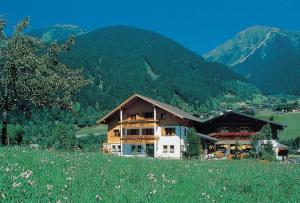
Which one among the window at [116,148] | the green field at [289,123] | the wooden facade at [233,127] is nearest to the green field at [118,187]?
the window at [116,148]

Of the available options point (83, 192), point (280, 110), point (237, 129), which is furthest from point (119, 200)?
point (280, 110)

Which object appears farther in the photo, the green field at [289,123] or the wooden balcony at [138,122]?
the green field at [289,123]

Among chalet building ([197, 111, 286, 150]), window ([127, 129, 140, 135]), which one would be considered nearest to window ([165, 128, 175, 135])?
window ([127, 129, 140, 135])

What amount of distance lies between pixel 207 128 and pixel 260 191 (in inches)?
3031

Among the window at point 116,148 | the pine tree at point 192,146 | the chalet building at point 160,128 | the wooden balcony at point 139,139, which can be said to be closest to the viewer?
the pine tree at point 192,146

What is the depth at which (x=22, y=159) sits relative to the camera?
13.5 metres

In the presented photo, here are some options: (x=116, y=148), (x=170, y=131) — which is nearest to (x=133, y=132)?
(x=116, y=148)

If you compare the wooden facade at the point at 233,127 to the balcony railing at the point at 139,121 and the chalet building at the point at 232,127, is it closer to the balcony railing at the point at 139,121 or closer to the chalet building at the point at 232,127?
the chalet building at the point at 232,127

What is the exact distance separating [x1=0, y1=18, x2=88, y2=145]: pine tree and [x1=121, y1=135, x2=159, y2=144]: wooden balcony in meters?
39.4

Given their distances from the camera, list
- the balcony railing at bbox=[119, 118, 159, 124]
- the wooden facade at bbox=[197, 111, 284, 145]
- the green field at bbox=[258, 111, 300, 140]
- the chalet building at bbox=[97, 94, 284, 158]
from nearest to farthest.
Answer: the chalet building at bbox=[97, 94, 284, 158]
the balcony railing at bbox=[119, 118, 159, 124]
the wooden facade at bbox=[197, 111, 284, 145]
the green field at bbox=[258, 111, 300, 140]

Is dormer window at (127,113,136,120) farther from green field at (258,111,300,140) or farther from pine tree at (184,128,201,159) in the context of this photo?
green field at (258,111,300,140)

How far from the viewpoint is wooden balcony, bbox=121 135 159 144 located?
7769 cm

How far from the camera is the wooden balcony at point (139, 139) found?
7769 cm

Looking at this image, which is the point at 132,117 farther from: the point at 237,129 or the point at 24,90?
the point at 24,90
